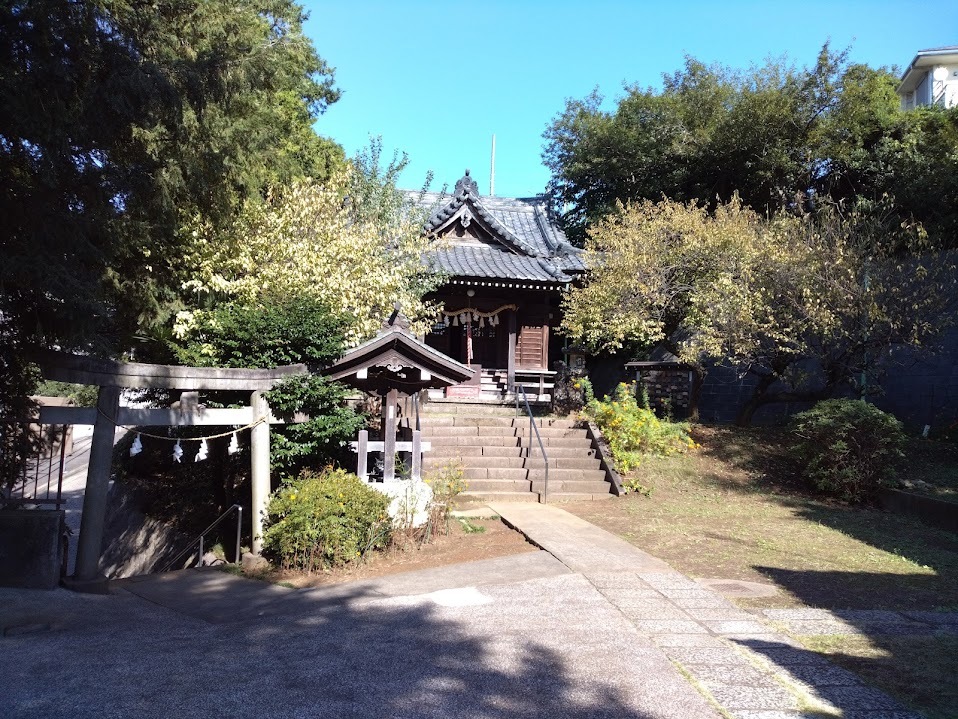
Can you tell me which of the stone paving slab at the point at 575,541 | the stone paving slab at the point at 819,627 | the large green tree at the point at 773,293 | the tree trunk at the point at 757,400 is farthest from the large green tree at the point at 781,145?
the stone paving slab at the point at 819,627

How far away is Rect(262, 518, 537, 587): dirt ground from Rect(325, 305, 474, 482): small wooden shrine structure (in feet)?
3.92

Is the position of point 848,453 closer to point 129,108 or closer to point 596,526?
point 596,526

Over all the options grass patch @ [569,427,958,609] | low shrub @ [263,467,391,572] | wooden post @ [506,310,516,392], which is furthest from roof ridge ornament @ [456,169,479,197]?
low shrub @ [263,467,391,572]

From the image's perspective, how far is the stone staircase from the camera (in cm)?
1320

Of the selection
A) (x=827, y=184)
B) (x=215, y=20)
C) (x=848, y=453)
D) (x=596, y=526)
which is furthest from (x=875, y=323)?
(x=215, y=20)

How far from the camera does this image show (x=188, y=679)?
4.95 metres

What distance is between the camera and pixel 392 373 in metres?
10.7

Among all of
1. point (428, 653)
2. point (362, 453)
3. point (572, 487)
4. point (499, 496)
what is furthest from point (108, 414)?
point (572, 487)

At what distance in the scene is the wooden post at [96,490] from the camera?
791 centimetres

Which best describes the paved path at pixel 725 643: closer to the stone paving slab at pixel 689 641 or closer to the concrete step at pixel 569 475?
the stone paving slab at pixel 689 641

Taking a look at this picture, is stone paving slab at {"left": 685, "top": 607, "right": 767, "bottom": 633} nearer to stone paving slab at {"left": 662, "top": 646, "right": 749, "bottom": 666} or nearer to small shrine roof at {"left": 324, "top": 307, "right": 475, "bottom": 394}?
stone paving slab at {"left": 662, "top": 646, "right": 749, "bottom": 666}

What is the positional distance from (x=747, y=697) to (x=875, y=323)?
35.7 feet

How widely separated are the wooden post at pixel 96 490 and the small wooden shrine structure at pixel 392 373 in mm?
3142

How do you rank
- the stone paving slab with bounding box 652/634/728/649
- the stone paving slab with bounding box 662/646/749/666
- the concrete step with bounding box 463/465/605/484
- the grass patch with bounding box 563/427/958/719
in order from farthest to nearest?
the concrete step with bounding box 463/465/605/484 → the stone paving slab with bounding box 652/634/728/649 → the grass patch with bounding box 563/427/958/719 → the stone paving slab with bounding box 662/646/749/666
